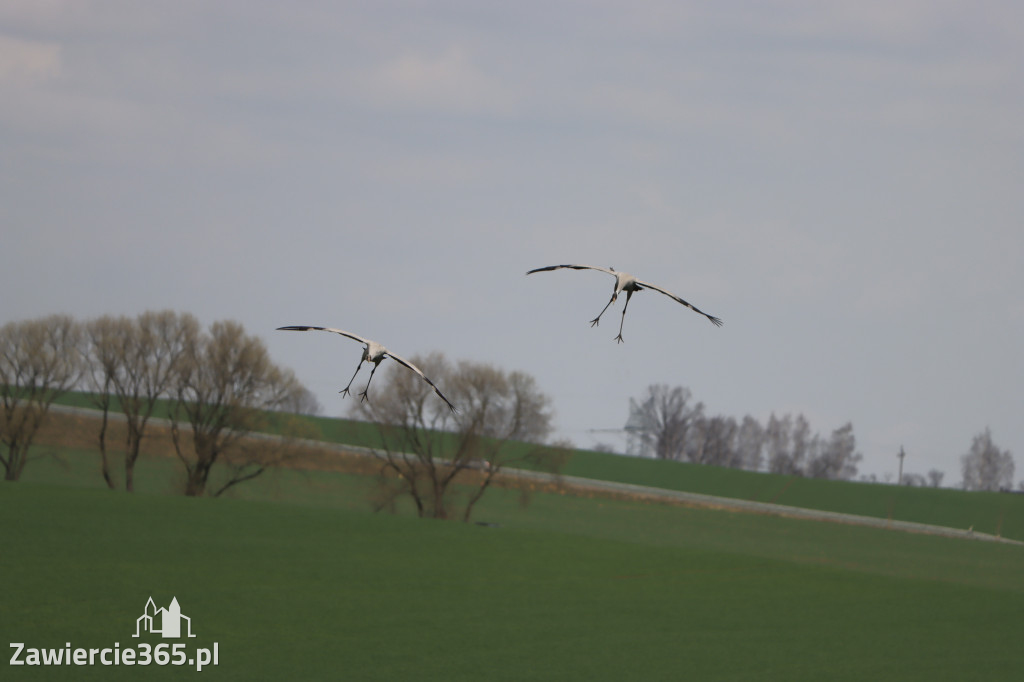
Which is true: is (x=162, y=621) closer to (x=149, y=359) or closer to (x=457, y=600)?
(x=457, y=600)

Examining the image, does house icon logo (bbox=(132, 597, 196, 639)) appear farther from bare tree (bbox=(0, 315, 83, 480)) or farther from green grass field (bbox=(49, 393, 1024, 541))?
green grass field (bbox=(49, 393, 1024, 541))

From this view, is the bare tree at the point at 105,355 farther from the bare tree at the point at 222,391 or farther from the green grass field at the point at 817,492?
the green grass field at the point at 817,492

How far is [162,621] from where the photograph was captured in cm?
2672

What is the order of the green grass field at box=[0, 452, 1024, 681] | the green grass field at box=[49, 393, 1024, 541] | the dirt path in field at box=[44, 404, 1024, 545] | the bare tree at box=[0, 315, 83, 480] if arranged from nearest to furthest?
the green grass field at box=[0, 452, 1024, 681] → the bare tree at box=[0, 315, 83, 480] → the dirt path in field at box=[44, 404, 1024, 545] → the green grass field at box=[49, 393, 1024, 541]

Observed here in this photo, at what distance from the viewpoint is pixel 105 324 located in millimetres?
56625

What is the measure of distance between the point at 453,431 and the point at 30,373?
77.9 feet

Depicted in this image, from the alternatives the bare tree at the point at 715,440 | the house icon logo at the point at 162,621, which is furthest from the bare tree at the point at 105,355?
the bare tree at the point at 715,440

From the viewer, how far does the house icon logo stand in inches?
1011

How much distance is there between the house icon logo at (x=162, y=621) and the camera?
2567 centimetres

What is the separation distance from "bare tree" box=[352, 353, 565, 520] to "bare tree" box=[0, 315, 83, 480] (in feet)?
54.2

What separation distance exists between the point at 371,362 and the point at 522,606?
29.8 metres

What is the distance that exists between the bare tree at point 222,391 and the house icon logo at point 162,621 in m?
26.4

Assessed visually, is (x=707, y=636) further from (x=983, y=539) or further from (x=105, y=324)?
(x=983, y=539)

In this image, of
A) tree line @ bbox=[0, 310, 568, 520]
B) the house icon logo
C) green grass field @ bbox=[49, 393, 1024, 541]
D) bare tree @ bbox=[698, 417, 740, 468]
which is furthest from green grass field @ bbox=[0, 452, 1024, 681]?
bare tree @ bbox=[698, 417, 740, 468]
